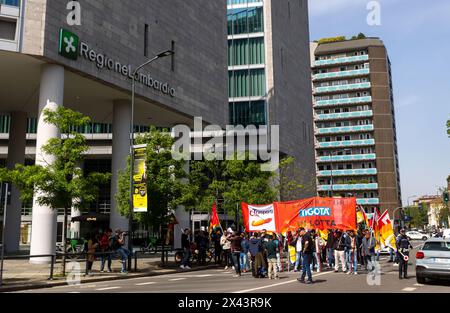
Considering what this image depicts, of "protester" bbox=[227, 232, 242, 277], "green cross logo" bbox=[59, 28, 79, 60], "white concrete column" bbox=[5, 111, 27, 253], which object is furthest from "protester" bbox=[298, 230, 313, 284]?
"white concrete column" bbox=[5, 111, 27, 253]

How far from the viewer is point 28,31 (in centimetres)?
2367

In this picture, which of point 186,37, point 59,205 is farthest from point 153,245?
point 59,205

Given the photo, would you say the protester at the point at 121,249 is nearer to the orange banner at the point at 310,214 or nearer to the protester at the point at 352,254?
the orange banner at the point at 310,214

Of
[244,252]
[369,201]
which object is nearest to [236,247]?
[244,252]

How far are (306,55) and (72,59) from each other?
170 feet

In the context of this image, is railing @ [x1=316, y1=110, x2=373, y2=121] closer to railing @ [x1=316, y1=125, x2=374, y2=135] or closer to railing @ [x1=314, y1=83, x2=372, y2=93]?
railing @ [x1=316, y1=125, x2=374, y2=135]

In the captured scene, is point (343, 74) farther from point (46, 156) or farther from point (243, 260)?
point (243, 260)

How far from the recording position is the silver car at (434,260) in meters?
14.2

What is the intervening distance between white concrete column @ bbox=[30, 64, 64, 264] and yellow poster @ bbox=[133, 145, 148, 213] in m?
4.52

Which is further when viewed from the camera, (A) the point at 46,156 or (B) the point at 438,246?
(A) the point at 46,156

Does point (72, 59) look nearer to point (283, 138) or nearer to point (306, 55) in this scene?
point (283, 138)

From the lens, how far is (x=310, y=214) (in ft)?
71.7

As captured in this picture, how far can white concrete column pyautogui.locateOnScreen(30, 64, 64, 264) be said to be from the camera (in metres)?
23.8

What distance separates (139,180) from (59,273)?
578 centimetres
